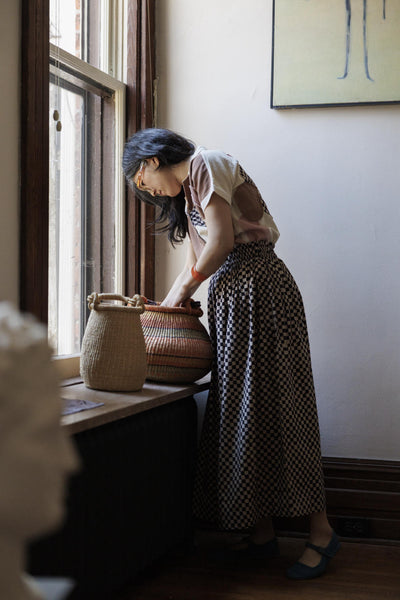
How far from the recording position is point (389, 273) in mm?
2818

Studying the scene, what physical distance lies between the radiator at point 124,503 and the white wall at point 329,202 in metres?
0.74

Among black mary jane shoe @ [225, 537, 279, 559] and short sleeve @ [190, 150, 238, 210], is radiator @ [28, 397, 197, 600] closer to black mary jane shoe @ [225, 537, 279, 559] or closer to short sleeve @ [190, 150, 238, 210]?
black mary jane shoe @ [225, 537, 279, 559]

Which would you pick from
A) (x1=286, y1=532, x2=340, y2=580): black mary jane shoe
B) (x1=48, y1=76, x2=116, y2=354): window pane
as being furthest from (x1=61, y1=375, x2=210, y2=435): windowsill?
(x1=286, y1=532, x2=340, y2=580): black mary jane shoe

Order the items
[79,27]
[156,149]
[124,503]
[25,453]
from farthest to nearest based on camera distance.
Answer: [79,27]
[156,149]
[124,503]
[25,453]

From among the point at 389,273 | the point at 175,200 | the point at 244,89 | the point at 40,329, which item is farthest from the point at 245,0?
the point at 40,329

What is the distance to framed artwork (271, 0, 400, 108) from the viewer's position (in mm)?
2791

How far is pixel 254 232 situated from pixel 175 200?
1.18 feet

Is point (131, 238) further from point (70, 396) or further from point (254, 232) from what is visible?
point (70, 396)

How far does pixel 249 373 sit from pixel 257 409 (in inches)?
4.7

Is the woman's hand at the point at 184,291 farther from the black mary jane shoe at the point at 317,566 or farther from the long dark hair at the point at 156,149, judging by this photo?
the black mary jane shoe at the point at 317,566

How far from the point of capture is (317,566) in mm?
2281

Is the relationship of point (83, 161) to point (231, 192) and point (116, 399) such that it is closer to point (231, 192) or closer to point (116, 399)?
point (231, 192)

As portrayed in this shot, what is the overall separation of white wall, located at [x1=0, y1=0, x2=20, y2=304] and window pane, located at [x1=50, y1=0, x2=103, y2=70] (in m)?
0.44

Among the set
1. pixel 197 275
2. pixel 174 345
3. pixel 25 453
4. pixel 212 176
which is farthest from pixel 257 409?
pixel 25 453
